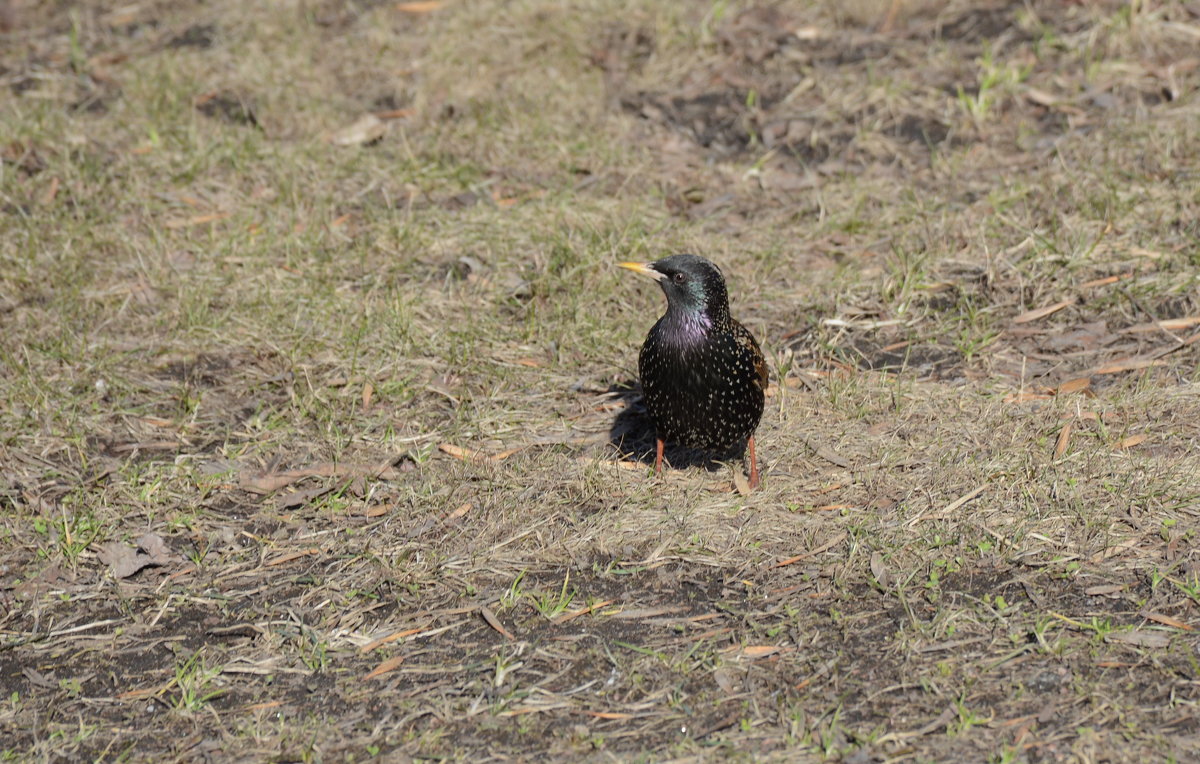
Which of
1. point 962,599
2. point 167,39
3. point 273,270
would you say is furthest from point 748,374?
point 167,39

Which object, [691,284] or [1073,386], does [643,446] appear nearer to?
[691,284]

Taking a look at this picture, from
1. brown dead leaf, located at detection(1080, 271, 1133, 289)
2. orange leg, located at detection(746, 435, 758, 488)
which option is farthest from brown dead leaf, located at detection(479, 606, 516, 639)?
brown dead leaf, located at detection(1080, 271, 1133, 289)

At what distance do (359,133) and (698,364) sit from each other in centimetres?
385

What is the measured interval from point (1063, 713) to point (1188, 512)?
1312mm

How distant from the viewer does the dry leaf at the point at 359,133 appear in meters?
7.98

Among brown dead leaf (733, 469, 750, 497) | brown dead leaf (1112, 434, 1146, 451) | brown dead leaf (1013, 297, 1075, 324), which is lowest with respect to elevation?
brown dead leaf (733, 469, 750, 497)

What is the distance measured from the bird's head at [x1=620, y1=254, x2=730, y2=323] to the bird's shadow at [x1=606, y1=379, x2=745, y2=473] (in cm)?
72

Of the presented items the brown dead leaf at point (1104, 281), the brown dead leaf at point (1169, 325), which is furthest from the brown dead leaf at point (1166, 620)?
the brown dead leaf at point (1104, 281)

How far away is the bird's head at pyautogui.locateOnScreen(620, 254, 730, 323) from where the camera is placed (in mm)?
5059

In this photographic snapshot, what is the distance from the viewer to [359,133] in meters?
8.02

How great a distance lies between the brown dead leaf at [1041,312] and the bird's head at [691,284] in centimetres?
195

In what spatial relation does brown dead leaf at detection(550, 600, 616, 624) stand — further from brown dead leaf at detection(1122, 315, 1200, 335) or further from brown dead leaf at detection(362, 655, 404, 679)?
brown dead leaf at detection(1122, 315, 1200, 335)

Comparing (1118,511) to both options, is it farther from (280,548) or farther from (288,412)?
(288,412)

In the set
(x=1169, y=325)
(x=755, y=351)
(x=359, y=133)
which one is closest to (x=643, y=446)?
(x=755, y=351)
